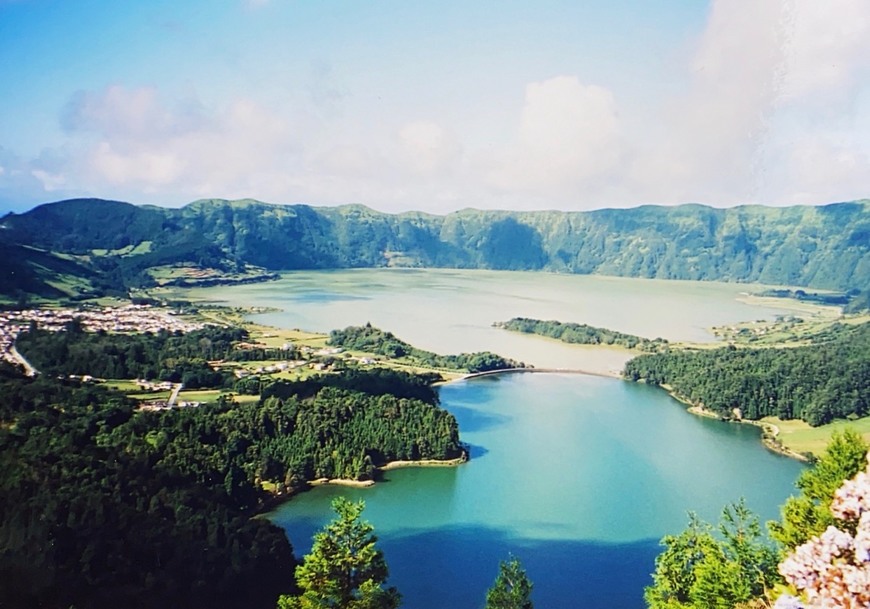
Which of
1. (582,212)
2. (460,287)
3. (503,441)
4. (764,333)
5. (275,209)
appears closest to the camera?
(503,441)

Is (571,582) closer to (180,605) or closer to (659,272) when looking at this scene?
(180,605)

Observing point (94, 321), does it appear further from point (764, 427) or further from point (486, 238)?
point (486, 238)

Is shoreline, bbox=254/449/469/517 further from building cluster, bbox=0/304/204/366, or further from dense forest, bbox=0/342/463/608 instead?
building cluster, bbox=0/304/204/366

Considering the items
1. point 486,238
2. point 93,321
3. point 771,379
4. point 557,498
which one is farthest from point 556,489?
point 486,238

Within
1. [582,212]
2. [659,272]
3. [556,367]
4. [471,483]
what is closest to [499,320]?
[556,367]

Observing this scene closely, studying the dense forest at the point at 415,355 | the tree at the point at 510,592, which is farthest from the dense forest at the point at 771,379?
the tree at the point at 510,592

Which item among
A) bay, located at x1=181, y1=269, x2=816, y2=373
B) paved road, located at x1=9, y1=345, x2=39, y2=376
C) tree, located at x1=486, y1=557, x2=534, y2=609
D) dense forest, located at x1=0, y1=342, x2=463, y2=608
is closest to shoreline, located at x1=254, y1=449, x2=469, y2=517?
dense forest, located at x1=0, y1=342, x2=463, y2=608

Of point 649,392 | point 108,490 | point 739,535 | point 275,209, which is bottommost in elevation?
point 649,392

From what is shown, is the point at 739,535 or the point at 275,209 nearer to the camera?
the point at 739,535
